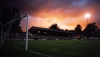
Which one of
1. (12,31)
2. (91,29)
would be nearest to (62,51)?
(12,31)

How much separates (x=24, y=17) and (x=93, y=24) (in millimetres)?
102665

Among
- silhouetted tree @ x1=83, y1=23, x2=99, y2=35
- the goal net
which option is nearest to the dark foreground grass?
the goal net

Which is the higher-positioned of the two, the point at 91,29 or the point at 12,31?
the point at 91,29

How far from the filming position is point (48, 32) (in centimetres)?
6631

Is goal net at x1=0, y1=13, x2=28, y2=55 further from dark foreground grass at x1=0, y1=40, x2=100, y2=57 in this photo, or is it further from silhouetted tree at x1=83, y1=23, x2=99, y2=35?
silhouetted tree at x1=83, y1=23, x2=99, y2=35

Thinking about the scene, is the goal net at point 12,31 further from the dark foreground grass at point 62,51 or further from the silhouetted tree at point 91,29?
the silhouetted tree at point 91,29

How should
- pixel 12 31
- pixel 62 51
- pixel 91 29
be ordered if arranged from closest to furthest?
1. pixel 62 51
2. pixel 12 31
3. pixel 91 29

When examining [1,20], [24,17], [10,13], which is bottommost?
[24,17]

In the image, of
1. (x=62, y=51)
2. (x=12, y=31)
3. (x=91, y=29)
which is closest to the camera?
(x=62, y=51)

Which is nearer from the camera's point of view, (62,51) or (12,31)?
(62,51)

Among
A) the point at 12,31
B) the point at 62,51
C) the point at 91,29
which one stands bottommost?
the point at 62,51

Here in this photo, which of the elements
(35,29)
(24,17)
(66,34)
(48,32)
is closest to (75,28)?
(66,34)

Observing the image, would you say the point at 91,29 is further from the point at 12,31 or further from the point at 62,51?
the point at 62,51

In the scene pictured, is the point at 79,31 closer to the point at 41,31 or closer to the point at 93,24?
the point at 93,24
